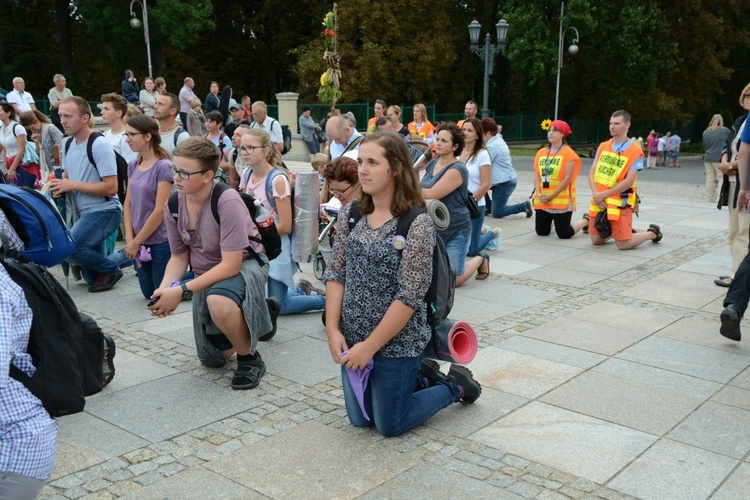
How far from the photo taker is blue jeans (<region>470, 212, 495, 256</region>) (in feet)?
27.3

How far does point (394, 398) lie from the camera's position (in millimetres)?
3916

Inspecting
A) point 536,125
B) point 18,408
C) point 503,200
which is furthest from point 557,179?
point 536,125

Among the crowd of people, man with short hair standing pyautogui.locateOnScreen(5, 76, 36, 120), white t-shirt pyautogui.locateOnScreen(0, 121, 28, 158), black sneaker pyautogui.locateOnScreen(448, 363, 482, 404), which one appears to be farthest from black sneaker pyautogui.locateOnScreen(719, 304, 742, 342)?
man with short hair standing pyautogui.locateOnScreen(5, 76, 36, 120)

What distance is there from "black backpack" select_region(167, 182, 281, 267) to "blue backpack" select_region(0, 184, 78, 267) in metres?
1.84

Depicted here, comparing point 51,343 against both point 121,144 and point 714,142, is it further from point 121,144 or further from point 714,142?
point 714,142

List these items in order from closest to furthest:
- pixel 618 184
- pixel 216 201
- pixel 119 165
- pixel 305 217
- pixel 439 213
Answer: pixel 216 201 < pixel 439 213 < pixel 305 217 < pixel 119 165 < pixel 618 184

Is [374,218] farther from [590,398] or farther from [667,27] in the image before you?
[667,27]

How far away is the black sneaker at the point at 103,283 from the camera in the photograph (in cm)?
741

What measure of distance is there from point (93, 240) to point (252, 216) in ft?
9.48

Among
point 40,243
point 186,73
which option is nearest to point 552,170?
point 40,243

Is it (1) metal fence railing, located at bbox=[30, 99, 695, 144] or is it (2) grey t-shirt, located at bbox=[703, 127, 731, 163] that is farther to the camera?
(1) metal fence railing, located at bbox=[30, 99, 695, 144]

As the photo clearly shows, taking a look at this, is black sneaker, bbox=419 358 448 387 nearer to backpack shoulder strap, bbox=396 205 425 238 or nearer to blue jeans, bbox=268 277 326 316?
backpack shoulder strap, bbox=396 205 425 238

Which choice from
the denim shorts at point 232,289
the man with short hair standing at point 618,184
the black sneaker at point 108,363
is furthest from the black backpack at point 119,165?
the man with short hair standing at point 618,184

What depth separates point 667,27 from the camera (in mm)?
34969
